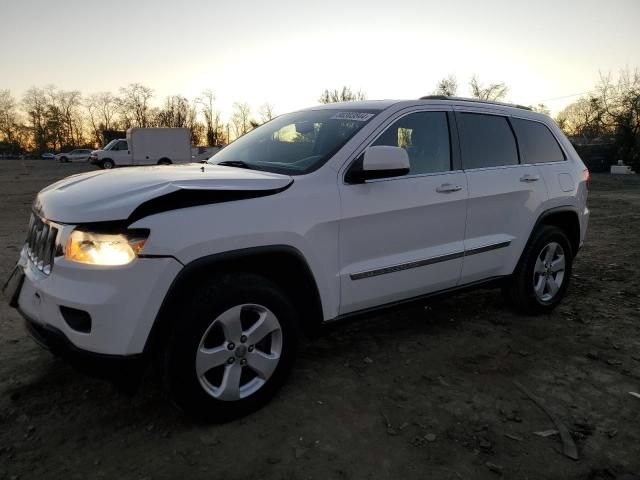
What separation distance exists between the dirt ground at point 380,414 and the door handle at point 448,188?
48.3 inches

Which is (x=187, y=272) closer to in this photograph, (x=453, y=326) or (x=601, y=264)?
(x=453, y=326)

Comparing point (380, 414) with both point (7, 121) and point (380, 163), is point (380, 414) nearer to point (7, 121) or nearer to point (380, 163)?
point (380, 163)

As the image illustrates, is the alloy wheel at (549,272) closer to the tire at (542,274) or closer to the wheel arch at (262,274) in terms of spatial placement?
the tire at (542,274)

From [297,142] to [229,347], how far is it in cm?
158

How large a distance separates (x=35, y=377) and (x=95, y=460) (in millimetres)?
1094

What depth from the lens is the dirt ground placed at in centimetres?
232

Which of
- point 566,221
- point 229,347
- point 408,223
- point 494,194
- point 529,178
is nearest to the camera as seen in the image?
point 229,347

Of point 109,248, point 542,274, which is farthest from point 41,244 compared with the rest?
point 542,274

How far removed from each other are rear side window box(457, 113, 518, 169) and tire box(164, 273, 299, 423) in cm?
197

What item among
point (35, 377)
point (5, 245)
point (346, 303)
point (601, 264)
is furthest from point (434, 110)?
point (5, 245)

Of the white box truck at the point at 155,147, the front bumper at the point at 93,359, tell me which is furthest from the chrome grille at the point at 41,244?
the white box truck at the point at 155,147

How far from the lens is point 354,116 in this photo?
3.35m

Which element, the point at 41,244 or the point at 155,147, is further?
the point at 155,147

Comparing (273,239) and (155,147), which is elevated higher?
(273,239)
